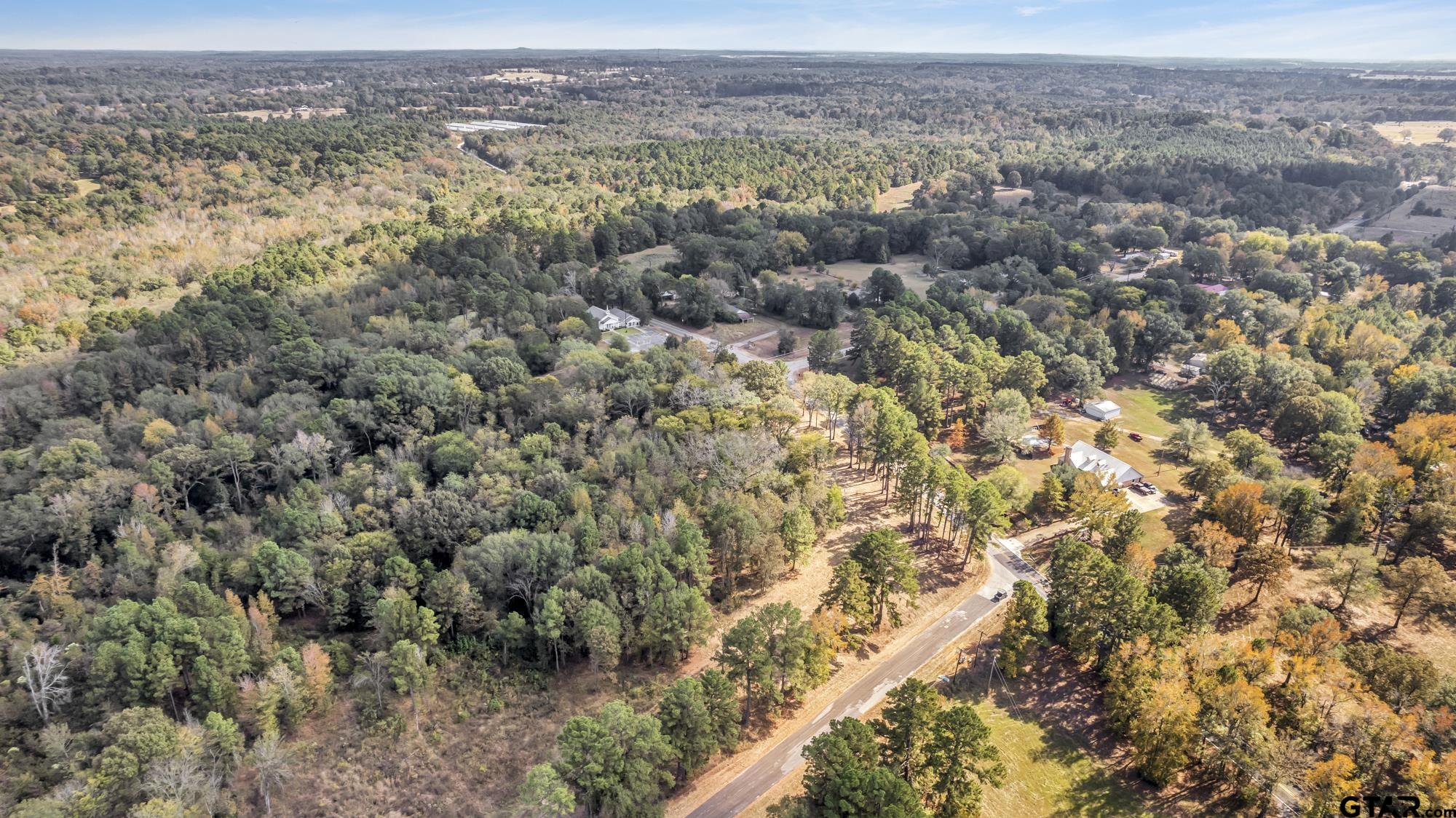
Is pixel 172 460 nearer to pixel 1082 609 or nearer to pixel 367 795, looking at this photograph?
pixel 367 795

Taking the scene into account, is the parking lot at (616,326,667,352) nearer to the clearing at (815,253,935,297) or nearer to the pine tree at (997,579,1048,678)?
the clearing at (815,253,935,297)

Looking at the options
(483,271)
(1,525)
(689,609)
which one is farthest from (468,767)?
(483,271)

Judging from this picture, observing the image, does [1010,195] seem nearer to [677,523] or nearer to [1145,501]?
[1145,501]

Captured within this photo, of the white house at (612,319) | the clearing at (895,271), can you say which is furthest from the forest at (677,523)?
the clearing at (895,271)

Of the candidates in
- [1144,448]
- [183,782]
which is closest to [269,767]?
[183,782]

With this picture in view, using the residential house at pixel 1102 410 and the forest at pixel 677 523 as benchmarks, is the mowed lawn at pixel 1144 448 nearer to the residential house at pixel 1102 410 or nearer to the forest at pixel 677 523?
the forest at pixel 677 523

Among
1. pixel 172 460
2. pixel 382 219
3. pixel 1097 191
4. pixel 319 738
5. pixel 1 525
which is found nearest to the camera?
pixel 319 738

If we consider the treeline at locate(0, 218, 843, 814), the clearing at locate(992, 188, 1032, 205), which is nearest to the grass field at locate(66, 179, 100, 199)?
the treeline at locate(0, 218, 843, 814)
